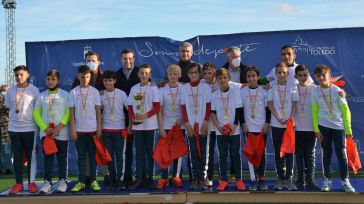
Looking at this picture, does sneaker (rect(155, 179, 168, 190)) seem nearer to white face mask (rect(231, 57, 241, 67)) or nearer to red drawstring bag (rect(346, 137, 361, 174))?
white face mask (rect(231, 57, 241, 67))

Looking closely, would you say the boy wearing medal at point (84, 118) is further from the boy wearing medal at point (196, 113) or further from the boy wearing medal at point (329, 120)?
the boy wearing medal at point (329, 120)

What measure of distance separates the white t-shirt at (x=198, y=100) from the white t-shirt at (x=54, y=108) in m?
1.59

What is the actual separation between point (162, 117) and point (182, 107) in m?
0.31

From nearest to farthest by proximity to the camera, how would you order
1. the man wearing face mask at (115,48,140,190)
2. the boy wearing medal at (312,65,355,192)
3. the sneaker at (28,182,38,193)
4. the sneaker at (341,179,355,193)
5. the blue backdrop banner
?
Answer: the sneaker at (341,179,355,193), the boy wearing medal at (312,65,355,192), the sneaker at (28,182,38,193), the man wearing face mask at (115,48,140,190), the blue backdrop banner

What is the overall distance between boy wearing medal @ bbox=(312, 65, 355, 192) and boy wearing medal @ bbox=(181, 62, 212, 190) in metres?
1.38

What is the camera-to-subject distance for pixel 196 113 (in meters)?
5.51

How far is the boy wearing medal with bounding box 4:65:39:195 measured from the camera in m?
5.48

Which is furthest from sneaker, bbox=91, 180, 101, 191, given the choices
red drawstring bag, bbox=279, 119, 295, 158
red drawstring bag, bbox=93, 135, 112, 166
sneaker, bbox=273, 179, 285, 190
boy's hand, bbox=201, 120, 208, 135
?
red drawstring bag, bbox=279, 119, 295, 158

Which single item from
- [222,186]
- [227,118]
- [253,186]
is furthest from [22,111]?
[253,186]

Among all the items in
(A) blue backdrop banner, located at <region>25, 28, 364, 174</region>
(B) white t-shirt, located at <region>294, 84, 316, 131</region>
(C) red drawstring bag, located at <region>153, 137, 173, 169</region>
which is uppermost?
(A) blue backdrop banner, located at <region>25, 28, 364, 174</region>

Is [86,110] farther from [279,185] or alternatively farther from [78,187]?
[279,185]

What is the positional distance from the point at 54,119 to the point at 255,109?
2635mm

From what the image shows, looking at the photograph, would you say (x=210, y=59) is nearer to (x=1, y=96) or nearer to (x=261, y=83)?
(x=261, y=83)

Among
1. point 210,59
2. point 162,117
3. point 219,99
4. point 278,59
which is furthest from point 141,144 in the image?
point 278,59
